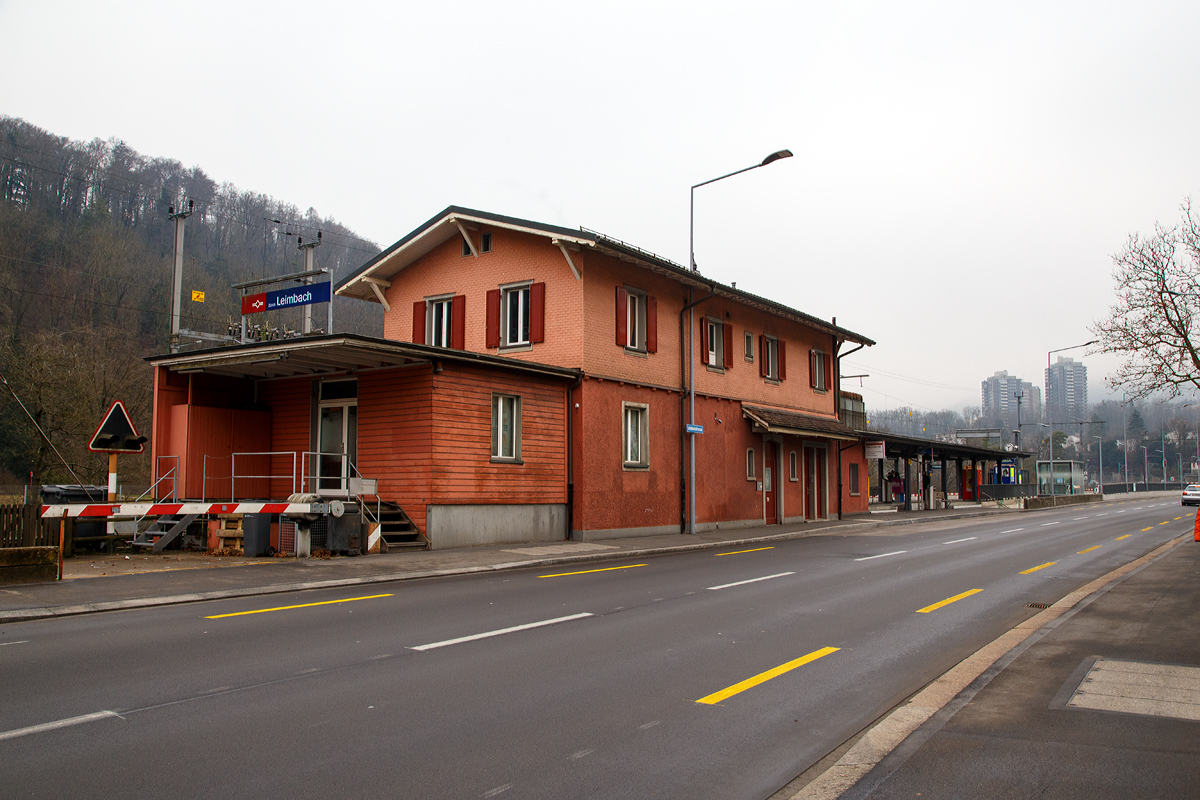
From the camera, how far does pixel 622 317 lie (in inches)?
910

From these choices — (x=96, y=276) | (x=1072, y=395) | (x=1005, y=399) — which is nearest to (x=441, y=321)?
(x=96, y=276)

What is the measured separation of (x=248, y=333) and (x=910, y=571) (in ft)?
73.2

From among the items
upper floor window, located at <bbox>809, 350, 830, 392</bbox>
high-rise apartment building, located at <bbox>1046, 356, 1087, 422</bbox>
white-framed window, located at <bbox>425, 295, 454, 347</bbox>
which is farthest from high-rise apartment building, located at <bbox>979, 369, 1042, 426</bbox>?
white-framed window, located at <bbox>425, 295, 454, 347</bbox>

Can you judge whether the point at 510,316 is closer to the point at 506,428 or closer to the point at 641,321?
the point at 641,321

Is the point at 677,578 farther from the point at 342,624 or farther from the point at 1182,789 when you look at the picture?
the point at 1182,789

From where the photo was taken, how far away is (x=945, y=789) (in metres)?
4.34

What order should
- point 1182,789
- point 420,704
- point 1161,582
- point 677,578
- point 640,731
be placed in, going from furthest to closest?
1. point 677,578
2. point 1161,582
3. point 420,704
4. point 640,731
5. point 1182,789

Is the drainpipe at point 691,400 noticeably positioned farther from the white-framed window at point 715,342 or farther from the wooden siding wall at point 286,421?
the wooden siding wall at point 286,421

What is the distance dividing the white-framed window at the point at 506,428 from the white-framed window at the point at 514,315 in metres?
3.15

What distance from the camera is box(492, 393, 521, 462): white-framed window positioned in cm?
1991

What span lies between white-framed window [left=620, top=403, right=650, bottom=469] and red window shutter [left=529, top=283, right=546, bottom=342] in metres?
3.12

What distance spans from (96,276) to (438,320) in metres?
31.2

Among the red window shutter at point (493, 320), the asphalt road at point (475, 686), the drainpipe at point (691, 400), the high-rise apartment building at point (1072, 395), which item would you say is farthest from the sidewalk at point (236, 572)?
the high-rise apartment building at point (1072, 395)

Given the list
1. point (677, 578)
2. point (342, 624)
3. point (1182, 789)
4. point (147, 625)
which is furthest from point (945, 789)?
point (677, 578)
